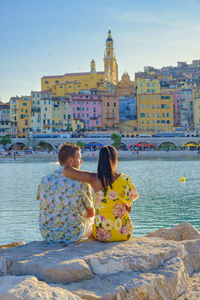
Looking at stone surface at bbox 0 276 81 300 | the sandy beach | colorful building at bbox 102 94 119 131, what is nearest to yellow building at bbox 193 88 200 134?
the sandy beach

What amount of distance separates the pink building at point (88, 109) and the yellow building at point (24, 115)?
35.9 ft

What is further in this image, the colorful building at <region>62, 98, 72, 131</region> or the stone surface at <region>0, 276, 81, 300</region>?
the colorful building at <region>62, 98, 72, 131</region>

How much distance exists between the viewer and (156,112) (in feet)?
293

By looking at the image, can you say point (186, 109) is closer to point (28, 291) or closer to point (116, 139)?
point (116, 139)

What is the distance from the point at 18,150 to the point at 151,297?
7901 cm

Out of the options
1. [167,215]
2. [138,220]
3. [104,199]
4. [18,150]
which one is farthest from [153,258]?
[18,150]

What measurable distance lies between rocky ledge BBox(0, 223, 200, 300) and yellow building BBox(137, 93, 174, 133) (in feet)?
280

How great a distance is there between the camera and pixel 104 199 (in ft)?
16.8

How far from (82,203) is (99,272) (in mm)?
1150

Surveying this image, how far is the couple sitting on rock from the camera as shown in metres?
5.06

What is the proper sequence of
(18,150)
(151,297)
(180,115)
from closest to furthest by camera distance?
(151,297) → (18,150) → (180,115)

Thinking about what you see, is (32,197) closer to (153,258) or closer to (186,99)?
(153,258)

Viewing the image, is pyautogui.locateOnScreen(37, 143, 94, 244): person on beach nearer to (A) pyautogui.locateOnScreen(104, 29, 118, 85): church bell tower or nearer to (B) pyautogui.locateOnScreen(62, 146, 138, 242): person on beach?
(B) pyautogui.locateOnScreen(62, 146, 138, 242): person on beach

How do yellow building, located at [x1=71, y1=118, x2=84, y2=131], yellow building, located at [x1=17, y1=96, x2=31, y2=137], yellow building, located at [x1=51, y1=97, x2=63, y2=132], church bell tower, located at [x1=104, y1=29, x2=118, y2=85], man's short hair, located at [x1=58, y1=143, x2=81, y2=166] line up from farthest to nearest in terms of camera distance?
1. church bell tower, located at [x1=104, y1=29, x2=118, y2=85]
2. yellow building, located at [x1=71, y1=118, x2=84, y2=131]
3. yellow building, located at [x1=17, y1=96, x2=31, y2=137]
4. yellow building, located at [x1=51, y1=97, x2=63, y2=132]
5. man's short hair, located at [x1=58, y1=143, x2=81, y2=166]
